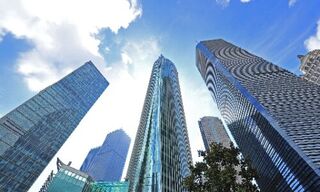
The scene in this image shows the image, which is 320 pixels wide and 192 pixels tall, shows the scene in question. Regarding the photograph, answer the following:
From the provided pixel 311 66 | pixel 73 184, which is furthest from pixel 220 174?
pixel 311 66

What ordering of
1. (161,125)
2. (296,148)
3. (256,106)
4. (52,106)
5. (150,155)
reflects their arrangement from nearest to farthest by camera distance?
(296,148) < (256,106) < (150,155) < (161,125) < (52,106)

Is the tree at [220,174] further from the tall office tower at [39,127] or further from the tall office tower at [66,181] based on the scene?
the tall office tower at [66,181]

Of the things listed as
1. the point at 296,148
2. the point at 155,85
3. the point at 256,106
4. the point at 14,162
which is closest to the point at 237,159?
the point at 296,148

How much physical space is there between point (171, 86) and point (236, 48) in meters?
43.6

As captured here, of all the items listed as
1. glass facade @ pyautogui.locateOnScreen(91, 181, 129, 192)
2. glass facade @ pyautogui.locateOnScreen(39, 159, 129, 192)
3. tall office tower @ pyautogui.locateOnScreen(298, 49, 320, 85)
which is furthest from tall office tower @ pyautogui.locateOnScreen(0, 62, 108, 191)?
tall office tower @ pyautogui.locateOnScreen(298, 49, 320, 85)

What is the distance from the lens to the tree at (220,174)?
2189 centimetres

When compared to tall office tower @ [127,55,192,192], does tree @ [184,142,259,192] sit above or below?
below

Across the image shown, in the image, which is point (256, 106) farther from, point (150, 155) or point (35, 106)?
point (35, 106)

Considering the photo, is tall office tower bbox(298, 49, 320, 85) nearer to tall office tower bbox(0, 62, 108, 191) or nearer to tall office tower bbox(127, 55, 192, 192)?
tall office tower bbox(127, 55, 192, 192)

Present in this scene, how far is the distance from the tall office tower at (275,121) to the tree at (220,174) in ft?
123

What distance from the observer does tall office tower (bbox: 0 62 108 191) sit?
106 metres

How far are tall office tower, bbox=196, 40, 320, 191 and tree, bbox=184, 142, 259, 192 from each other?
123 feet

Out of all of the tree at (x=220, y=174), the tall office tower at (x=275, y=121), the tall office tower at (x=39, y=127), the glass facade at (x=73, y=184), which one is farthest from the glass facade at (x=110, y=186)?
the tree at (x=220, y=174)

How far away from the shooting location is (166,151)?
356 ft
